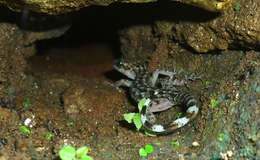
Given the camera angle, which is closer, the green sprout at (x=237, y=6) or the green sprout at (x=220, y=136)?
the green sprout at (x=220, y=136)

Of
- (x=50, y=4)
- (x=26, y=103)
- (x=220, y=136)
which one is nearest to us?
(x=220, y=136)

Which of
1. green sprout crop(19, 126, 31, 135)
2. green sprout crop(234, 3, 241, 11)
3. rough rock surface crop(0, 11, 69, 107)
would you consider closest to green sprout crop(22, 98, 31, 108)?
rough rock surface crop(0, 11, 69, 107)

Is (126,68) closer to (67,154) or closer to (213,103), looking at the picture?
(213,103)

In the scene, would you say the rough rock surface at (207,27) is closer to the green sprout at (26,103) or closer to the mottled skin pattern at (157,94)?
the mottled skin pattern at (157,94)

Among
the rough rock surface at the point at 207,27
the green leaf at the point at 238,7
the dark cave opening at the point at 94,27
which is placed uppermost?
the green leaf at the point at 238,7

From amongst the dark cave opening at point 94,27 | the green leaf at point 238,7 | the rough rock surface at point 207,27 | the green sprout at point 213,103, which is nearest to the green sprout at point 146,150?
the green sprout at point 213,103

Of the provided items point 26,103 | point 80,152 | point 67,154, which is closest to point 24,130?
point 26,103

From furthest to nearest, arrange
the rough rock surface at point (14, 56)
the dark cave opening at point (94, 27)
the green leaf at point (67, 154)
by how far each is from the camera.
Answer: the dark cave opening at point (94, 27), the rough rock surface at point (14, 56), the green leaf at point (67, 154)

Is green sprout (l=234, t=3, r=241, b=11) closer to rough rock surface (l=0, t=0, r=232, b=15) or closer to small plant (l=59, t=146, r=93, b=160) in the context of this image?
rough rock surface (l=0, t=0, r=232, b=15)
